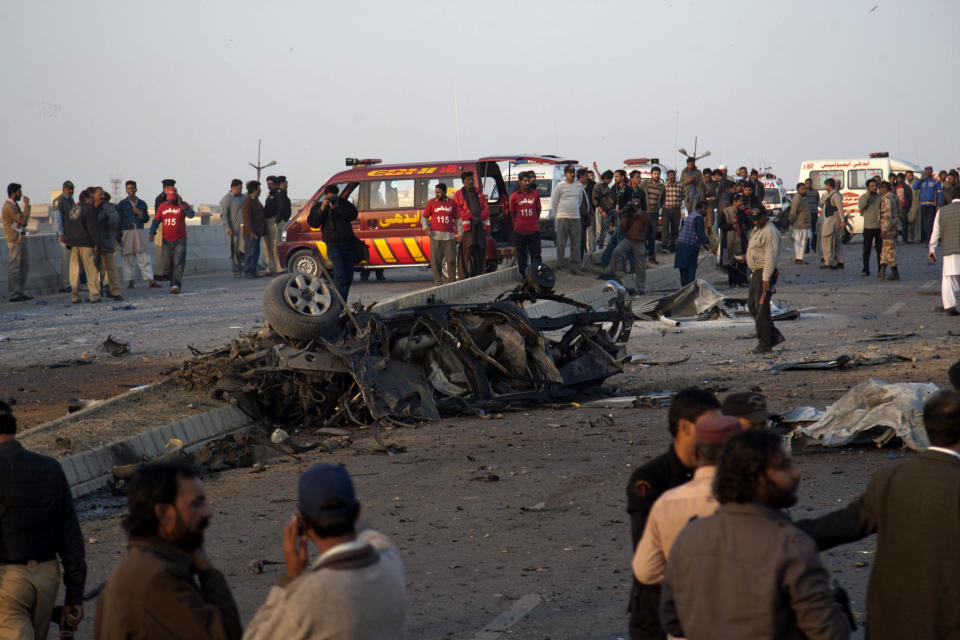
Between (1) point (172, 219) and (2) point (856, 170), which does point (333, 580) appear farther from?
(2) point (856, 170)

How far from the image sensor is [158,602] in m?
2.75

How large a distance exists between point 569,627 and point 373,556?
8.05 ft

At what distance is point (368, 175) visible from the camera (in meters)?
21.2

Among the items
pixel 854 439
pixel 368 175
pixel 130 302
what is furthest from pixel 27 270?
pixel 854 439

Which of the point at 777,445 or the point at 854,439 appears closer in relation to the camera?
the point at 777,445

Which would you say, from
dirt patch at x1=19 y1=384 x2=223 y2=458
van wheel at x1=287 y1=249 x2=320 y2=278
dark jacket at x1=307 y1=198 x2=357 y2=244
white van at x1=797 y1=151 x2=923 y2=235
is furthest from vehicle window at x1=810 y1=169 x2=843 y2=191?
dirt patch at x1=19 y1=384 x2=223 y2=458

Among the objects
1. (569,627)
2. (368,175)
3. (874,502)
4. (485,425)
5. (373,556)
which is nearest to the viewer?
(373,556)

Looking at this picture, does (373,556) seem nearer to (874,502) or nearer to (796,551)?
(796,551)

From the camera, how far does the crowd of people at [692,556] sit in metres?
2.58

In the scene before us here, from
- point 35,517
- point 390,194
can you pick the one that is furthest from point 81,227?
point 35,517

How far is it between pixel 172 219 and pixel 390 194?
4.08 metres

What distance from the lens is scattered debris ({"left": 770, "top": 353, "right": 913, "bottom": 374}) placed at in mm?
11867

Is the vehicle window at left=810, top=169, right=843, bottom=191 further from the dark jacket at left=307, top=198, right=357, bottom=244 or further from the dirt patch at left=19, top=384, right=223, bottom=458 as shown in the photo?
the dirt patch at left=19, top=384, right=223, bottom=458

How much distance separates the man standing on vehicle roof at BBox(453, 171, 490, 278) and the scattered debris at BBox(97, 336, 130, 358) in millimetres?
7327
